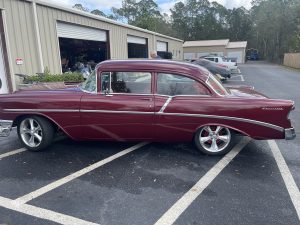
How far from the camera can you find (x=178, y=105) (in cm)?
441

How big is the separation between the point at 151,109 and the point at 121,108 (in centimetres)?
49

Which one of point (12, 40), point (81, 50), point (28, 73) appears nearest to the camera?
point (12, 40)

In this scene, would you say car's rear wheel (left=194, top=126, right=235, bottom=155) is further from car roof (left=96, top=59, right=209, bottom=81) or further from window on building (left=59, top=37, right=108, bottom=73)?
window on building (left=59, top=37, right=108, bottom=73)

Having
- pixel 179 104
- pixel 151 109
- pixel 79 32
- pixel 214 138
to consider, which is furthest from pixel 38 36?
pixel 214 138

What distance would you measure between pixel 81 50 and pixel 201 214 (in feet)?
62.9

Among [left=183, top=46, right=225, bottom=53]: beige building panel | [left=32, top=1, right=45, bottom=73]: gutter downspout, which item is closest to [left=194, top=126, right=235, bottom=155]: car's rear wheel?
[left=32, top=1, right=45, bottom=73]: gutter downspout

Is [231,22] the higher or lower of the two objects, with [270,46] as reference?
higher

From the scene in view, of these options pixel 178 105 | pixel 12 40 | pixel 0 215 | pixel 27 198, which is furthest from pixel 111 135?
pixel 12 40

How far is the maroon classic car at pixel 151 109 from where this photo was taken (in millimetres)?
4344

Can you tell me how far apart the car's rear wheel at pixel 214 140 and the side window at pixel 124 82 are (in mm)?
1248

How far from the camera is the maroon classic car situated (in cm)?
434

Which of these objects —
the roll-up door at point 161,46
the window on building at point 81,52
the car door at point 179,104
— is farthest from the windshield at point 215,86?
the roll-up door at point 161,46

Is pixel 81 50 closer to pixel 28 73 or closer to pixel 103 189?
pixel 28 73

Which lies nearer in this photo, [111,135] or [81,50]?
[111,135]
